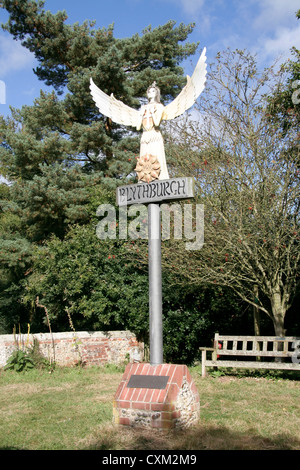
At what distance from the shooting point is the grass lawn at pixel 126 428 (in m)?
5.14

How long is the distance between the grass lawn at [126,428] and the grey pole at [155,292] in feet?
3.39

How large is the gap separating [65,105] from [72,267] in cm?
666

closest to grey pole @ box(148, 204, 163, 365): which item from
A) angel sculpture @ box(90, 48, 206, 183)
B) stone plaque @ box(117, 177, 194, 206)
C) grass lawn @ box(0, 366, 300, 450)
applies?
stone plaque @ box(117, 177, 194, 206)

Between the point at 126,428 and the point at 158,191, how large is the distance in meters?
3.14

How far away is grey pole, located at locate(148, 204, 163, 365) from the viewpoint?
5965mm

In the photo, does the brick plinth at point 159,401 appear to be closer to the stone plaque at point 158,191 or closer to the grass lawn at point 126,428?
the grass lawn at point 126,428

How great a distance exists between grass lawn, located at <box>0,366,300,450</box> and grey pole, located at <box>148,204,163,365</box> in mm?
1035

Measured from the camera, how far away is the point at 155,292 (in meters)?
6.07

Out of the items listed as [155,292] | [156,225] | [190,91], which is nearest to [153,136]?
[190,91]

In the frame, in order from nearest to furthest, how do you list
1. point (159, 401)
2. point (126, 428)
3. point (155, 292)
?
point (159, 401)
point (126, 428)
point (155, 292)

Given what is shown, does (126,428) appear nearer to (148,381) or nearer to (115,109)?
(148,381)

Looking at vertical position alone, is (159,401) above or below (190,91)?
below
